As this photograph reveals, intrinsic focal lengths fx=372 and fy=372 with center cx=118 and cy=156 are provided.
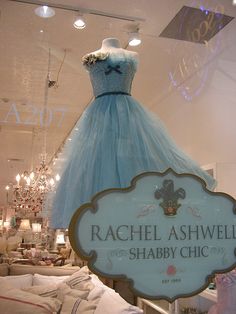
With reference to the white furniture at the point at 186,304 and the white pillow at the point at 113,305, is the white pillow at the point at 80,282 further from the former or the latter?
the white furniture at the point at 186,304

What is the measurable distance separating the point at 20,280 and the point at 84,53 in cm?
167

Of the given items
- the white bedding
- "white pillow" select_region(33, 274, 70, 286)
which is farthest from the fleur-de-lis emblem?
"white pillow" select_region(33, 274, 70, 286)

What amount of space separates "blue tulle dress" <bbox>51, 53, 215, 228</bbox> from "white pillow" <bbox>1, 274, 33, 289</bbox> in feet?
5.49

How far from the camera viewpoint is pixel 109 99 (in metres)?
1.08

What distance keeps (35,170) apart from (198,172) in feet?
6.91

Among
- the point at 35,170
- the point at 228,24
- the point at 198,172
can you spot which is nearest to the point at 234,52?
the point at 228,24

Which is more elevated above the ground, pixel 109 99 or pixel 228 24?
pixel 228 24

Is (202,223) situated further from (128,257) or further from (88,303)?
(88,303)

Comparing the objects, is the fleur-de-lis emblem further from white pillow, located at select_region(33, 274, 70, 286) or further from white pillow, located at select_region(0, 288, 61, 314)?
white pillow, located at select_region(33, 274, 70, 286)

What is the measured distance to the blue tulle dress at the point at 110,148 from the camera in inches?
35.2

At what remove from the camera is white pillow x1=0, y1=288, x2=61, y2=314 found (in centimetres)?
183

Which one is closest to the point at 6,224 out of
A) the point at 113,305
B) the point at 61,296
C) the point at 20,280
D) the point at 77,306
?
the point at 20,280

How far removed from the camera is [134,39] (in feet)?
5.00

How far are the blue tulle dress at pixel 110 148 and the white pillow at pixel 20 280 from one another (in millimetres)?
1673
